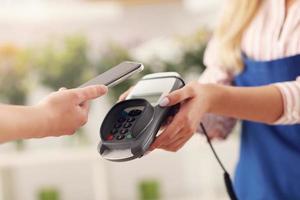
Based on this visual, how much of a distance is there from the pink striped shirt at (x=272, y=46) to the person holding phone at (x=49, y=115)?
11.9 inches

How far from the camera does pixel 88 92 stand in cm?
63

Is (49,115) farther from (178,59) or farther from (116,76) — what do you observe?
(178,59)

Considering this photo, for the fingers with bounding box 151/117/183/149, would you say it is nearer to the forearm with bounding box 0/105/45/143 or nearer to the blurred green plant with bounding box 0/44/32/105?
the forearm with bounding box 0/105/45/143

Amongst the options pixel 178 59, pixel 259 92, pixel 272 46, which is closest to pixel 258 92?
pixel 259 92

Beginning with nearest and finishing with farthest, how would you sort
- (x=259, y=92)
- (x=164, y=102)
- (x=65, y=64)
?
(x=164, y=102) → (x=259, y=92) → (x=65, y=64)

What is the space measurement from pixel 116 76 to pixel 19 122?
5.5 inches

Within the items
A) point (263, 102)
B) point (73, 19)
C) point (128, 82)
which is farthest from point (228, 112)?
point (73, 19)

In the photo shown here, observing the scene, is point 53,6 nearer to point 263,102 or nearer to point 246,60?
point 246,60

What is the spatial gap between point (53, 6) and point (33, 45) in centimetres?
20

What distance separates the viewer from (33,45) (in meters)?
1.93

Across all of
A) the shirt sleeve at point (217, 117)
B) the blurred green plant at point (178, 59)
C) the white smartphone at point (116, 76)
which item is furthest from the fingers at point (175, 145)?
the blurred green plant at point (178, 59)

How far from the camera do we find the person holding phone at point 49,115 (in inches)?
22.6

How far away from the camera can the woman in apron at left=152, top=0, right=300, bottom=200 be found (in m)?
0.81

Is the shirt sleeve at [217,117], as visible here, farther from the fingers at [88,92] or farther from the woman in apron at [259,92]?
the fingers at [88,92]
